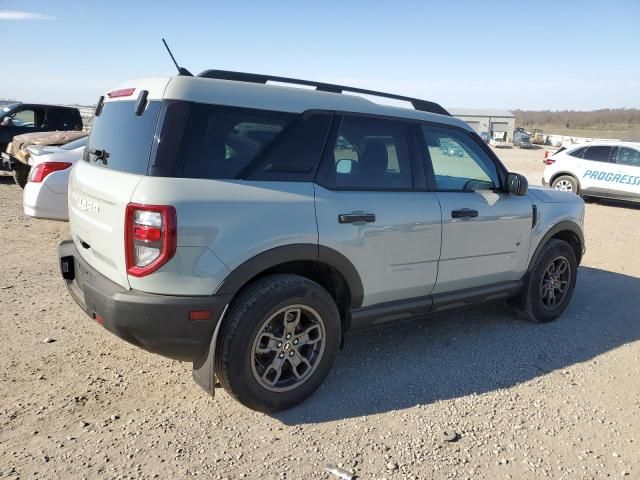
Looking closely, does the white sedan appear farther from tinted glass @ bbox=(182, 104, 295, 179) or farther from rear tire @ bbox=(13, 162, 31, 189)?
tinted glass @ bbox=(182, 104, 295, 179)

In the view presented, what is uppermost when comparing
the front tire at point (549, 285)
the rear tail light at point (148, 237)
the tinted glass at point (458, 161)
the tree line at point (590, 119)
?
the tree line at point (590, 119)

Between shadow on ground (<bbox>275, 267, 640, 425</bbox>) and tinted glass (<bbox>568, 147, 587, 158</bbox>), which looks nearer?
shadow on ground (<bbox>275, 267, 640, 425</bbox>)

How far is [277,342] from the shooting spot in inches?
121

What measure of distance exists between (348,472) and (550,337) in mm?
2721

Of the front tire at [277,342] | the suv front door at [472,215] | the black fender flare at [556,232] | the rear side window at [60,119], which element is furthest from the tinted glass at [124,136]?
the rear side window at [60,119]

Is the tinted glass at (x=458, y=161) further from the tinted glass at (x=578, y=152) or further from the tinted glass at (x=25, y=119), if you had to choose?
the tinted glass at (x=25, y=119)

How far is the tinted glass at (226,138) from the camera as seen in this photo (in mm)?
2711

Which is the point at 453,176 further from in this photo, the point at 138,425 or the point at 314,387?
the point at 138,425

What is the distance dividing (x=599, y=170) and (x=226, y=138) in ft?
41.9

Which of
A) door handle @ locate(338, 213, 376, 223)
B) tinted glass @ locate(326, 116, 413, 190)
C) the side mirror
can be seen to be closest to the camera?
door handle @ locate(338, 213, 376, 223)

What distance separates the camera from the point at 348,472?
8.54ft

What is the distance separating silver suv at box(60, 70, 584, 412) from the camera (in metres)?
2.65

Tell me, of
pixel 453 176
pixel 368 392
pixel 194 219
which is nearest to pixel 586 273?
pixel 453 176

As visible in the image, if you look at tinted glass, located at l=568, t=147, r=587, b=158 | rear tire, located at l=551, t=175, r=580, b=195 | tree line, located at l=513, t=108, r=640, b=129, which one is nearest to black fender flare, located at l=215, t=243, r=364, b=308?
rear tire, located at l=551, t=175, r=580, b=195
